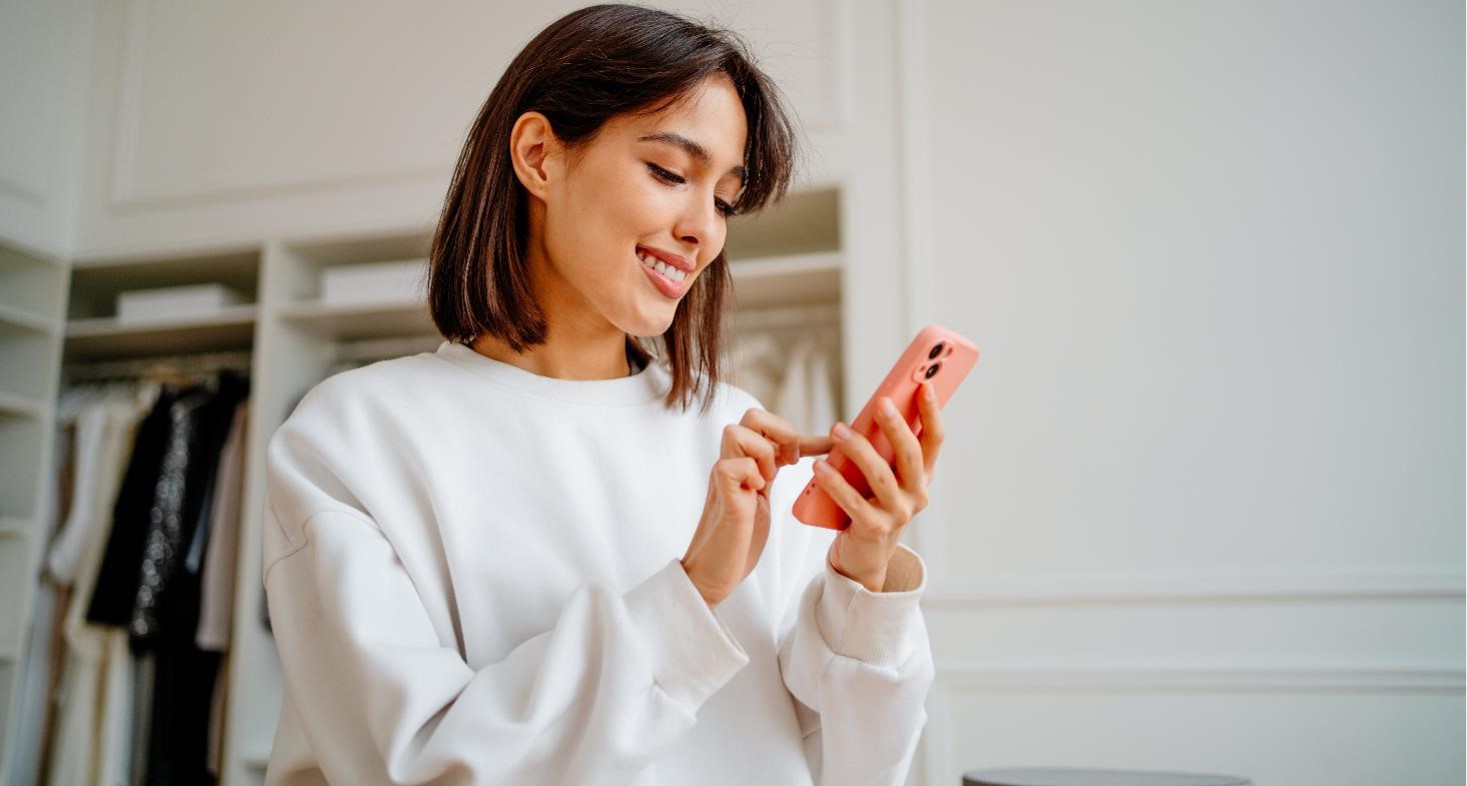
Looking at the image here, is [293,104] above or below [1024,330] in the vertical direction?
above

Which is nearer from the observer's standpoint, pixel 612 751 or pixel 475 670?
pixel 612 751

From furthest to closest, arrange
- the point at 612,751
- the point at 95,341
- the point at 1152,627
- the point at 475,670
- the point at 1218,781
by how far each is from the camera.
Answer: the point at 95,341 → the point at 1152,627 → the point at 1218,781 → the point at 475,670 → the point at 612,751

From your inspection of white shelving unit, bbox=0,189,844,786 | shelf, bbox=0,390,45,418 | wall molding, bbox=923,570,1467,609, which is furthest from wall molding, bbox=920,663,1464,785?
shelf, bbox=0,390,45,418

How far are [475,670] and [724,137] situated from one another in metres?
0.51

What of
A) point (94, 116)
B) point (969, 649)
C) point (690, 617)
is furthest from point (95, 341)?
point (690, 617)

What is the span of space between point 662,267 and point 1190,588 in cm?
185

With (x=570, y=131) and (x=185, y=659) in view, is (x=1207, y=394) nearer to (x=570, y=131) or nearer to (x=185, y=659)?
(x=570, y=131)

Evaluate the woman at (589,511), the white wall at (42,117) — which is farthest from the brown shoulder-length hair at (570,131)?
the white wall at (42,117)

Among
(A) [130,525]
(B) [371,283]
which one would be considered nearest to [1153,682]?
(B) [371,283]

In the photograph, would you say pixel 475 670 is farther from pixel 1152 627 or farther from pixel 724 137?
pixel 1152 627

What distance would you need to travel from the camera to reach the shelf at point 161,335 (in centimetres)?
317

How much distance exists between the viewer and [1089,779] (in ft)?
5.75

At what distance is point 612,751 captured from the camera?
79 centimetres

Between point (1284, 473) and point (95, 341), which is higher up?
point (95, 341)
